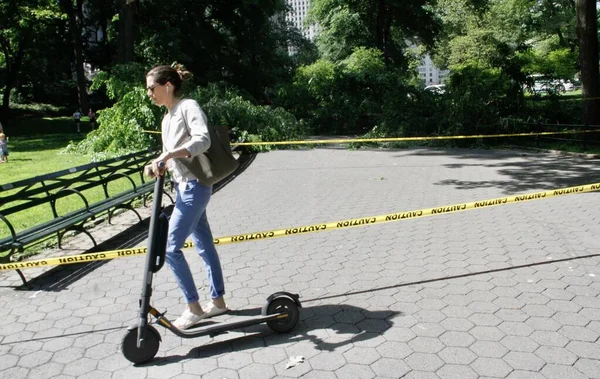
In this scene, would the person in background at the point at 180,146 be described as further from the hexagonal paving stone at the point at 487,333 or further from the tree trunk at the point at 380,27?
the tree trunk at the point at 380,27

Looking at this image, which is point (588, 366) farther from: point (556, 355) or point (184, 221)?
point (184, 221)

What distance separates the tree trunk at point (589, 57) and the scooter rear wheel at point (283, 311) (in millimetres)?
13717

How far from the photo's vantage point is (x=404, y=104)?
A: 19016 mm

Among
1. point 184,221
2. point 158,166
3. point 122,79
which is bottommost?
point 184,221

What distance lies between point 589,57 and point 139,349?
15.0 metres

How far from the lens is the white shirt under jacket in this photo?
325 cm

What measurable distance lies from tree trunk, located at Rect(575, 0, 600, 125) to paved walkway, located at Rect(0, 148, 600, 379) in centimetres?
755

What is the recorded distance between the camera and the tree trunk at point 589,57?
13953 mm

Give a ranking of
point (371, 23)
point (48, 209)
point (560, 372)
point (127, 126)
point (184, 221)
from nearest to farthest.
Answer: point (560, 372) → point (184, 221) → point (48, 209) → point (127, 126) → point (371, 23)

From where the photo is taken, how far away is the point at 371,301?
14.2ft

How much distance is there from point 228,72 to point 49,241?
26.1 m

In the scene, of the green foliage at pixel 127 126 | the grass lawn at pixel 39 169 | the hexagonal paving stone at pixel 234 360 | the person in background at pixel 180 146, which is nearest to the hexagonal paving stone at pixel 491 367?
the hexagonal paving stone at pixel 234 360

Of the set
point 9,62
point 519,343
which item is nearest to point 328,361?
point 519,343

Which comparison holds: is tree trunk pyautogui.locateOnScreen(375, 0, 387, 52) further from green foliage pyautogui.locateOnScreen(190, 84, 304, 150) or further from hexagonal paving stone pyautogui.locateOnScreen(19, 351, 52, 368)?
hexagonal paving stone pyautogui.locateOnScreen(19, 351, 52, 368)
